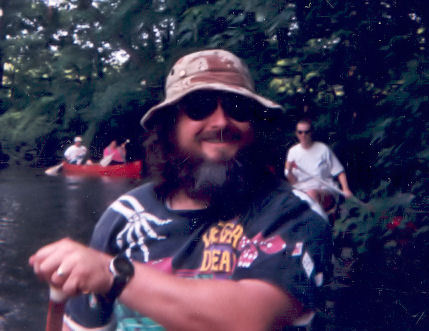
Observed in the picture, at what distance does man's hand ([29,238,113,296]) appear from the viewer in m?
0.98

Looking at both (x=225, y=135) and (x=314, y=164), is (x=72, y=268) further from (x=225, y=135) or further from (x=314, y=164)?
(x=314, y=164)

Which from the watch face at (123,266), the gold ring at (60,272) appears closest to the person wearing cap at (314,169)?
the watch face at (123,266)

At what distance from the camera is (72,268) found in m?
0.99

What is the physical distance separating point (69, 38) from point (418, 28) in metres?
1.47

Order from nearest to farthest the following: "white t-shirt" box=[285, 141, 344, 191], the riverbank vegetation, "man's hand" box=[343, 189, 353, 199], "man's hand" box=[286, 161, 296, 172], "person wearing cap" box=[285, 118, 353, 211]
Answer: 1. the riverbank vegetation
2. "man's hand" box=[343, 189, 353, 199]
3. "person wearing cap" box=[285, 118, 353, 211]
4. "white t-shirt" box=[285, 141, 344, 191]
5. "man's hand" box=[286, 161, 296, 172]

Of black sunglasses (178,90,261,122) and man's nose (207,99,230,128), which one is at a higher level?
black sunglasses (178,90,261,122)

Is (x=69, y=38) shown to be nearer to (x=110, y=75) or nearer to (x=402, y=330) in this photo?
(x=110, y=75)

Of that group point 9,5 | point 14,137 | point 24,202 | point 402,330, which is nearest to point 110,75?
point 14,137

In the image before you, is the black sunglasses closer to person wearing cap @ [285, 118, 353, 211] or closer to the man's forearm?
the man's forearm

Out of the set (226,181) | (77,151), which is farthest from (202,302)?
(77,151)

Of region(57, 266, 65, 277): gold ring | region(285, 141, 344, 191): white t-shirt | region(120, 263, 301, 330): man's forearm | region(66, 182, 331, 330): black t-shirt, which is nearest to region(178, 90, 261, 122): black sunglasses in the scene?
region(66, 182, 331, 330): black t-shirt

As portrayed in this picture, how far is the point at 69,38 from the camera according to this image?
2.38 meters

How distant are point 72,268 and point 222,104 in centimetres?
73

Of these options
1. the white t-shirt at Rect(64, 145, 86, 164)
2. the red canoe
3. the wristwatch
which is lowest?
the red canoe
